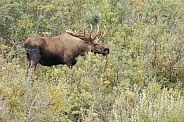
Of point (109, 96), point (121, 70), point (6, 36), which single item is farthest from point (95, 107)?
point (6, 36)

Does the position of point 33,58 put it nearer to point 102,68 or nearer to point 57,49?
point 57,49

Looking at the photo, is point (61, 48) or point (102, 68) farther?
point (61, 48)

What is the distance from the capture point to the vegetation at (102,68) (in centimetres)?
712

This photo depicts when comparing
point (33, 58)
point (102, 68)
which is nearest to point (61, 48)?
point (33, 58)

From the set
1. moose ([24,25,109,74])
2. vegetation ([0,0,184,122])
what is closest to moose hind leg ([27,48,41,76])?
moose ([24,25,109,74])

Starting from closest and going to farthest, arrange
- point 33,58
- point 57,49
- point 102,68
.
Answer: point 102,68 → point 33,58 → point 57,49

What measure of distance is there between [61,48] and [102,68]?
1.42m

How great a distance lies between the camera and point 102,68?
10703 millimetres

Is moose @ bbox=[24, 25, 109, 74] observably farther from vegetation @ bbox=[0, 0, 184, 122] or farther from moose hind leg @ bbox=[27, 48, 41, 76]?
vegetation @ bbox=[0, 0, 184, 122]

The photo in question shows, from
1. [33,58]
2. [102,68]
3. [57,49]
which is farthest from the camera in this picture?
[57,49]

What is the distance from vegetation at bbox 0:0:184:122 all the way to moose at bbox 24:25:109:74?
0.80ft

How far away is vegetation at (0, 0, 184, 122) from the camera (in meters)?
7.12

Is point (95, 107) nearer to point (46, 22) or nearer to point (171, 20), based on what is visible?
point (46, 22)

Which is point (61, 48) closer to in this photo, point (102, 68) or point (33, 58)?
point (33, 58)
